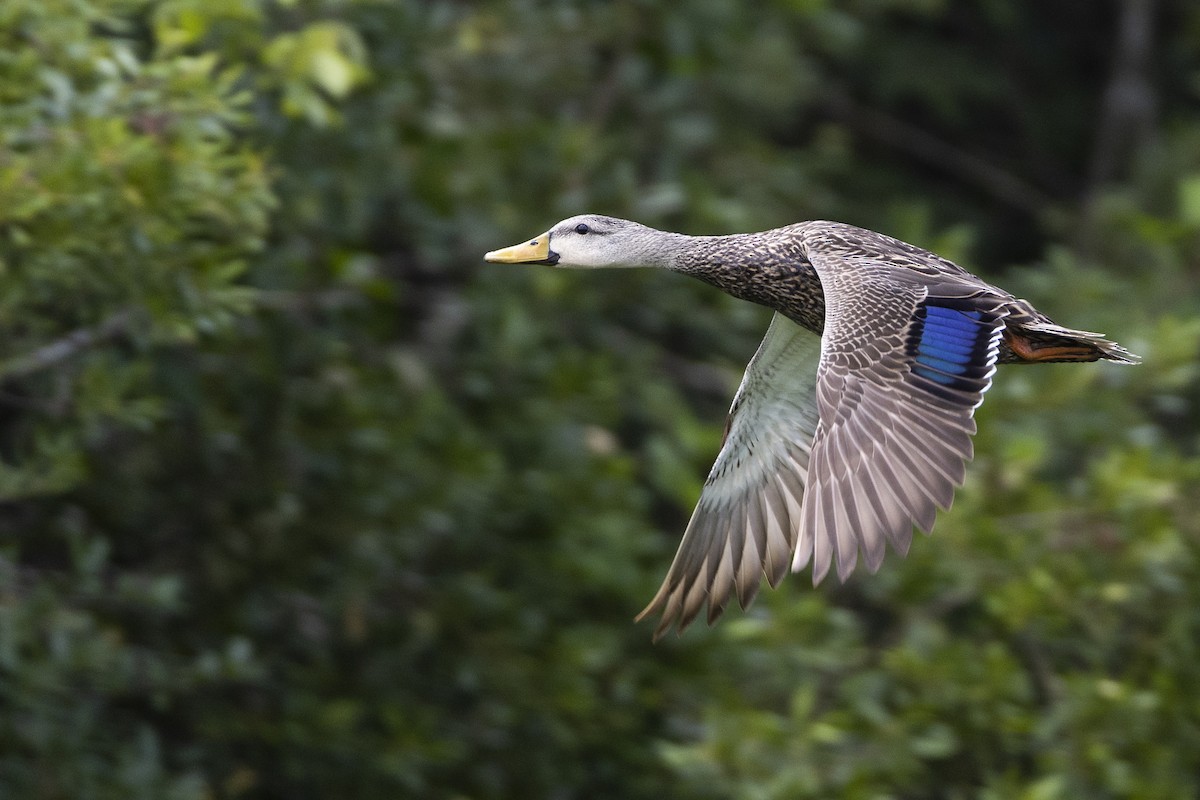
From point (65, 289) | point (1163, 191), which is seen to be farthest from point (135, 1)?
point (1163, 191)

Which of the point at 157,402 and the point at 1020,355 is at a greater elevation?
the point at 1020,355

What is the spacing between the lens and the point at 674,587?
556 centimetres

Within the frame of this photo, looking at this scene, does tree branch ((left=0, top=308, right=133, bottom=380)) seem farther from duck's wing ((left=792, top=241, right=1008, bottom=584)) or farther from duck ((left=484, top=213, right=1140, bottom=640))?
duck's wing ((left=792, top=241, right=1008, bottom=584))

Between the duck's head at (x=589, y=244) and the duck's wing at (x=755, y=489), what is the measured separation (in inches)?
21.4

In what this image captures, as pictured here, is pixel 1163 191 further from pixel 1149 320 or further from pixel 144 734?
pixel 144 734

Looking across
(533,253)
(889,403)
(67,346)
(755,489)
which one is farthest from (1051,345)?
(67,346)

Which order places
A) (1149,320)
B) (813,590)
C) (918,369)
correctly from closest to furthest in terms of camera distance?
(918,369)
(813,590)
(1149,320)

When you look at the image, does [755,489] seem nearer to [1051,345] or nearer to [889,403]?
[1051,345]

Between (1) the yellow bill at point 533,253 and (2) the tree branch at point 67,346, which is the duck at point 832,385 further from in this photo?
(2) the tree branch at point 67,346

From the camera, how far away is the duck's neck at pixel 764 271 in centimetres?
541

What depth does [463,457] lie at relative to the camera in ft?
22.9

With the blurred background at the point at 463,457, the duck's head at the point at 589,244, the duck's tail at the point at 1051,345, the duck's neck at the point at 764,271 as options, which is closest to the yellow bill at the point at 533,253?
the duck's head at the point at 589,244

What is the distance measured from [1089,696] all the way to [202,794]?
10.4 feet

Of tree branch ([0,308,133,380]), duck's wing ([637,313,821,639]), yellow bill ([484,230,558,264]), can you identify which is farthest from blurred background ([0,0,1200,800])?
yellow bill ([484,230,558,264])
